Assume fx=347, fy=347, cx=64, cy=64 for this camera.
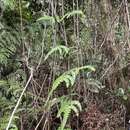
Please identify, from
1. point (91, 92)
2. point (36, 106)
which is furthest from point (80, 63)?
point (36, 106)

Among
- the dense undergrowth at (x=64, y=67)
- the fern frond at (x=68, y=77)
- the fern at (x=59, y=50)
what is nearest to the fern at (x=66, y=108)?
the dense undergrowth at (x=64, y=67)

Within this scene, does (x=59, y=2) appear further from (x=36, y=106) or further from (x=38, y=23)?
(x=36, y=106)

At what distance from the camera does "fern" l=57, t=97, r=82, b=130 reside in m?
2.04

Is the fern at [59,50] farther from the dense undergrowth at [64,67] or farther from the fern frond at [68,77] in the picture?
the fern frond at [68,77]

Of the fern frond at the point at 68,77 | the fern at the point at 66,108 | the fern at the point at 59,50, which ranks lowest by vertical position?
the fern at the point at 66,108

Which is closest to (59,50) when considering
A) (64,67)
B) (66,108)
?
(64,67)

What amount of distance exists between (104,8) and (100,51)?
1.12 feet

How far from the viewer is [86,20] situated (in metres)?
2.58

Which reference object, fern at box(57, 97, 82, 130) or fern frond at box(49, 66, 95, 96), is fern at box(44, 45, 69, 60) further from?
fern at box(57, 97, 82, 130)

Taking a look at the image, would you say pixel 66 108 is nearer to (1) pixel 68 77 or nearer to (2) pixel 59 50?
(1) pixel 68 77

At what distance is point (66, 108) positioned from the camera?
2.07m

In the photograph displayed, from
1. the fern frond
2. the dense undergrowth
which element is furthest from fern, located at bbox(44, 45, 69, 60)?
the fern frond

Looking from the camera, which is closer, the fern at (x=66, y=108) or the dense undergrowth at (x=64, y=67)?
the fern at (x=66, y=108)

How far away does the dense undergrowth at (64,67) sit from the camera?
2.16 meters
